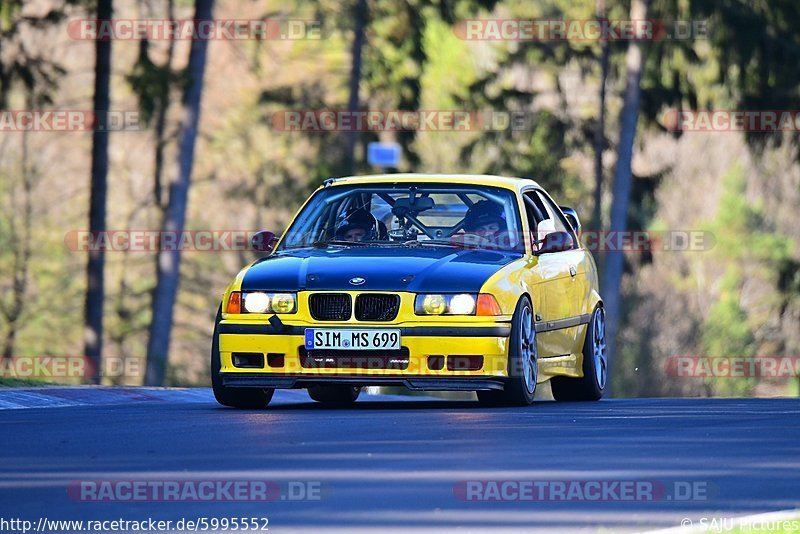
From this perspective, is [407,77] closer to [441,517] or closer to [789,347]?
[789,347]

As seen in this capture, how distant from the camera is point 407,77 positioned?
47.0 meters

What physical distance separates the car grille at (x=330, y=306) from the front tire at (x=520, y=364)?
3.72ft

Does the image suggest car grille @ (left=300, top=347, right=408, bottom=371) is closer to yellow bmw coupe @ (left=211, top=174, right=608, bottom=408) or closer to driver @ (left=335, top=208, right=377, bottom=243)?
yellow bmw coupe @ (left=211, top=174, right=608, bottom=408)

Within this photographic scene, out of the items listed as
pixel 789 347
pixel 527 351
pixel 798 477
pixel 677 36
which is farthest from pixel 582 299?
pixel 789 347

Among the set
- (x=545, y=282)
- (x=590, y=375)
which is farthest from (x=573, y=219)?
(x=545, y=282)

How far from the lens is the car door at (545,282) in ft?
47.4

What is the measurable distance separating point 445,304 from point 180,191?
2169 centimetres

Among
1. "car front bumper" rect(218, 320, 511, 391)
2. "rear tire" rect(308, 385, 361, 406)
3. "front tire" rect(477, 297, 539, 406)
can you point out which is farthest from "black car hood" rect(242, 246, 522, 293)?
"rear tire" rect(308, 385, 361, 406)

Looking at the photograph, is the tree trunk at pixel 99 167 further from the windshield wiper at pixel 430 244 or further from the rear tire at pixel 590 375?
the windshield wiper at pixel 430 244

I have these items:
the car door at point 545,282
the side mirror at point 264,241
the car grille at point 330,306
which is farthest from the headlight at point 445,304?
the side mirror at point 264,241

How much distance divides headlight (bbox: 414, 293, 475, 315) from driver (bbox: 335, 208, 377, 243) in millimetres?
1404

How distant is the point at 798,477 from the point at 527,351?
4.87 meters

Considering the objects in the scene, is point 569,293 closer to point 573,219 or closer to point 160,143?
point 573,219

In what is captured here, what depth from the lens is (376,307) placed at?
43.7 ft
